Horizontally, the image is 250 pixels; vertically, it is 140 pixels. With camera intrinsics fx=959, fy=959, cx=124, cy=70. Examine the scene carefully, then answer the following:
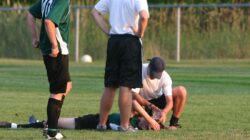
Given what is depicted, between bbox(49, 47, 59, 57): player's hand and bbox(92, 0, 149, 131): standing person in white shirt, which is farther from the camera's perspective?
bbox(92, 0, 149, 131): standing person in white shirt

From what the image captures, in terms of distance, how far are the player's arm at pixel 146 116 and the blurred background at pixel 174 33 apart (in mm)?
25034

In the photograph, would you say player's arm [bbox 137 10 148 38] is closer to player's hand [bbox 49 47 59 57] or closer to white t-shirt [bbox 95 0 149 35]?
white t-shirt [bbox 95 0 149 35]

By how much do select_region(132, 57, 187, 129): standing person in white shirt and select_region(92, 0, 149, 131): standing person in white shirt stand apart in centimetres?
40

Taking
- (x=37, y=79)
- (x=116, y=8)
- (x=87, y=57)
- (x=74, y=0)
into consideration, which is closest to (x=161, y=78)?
(x=116, y=8)

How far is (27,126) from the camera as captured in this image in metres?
12.3

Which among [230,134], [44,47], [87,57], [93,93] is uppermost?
[44,47]

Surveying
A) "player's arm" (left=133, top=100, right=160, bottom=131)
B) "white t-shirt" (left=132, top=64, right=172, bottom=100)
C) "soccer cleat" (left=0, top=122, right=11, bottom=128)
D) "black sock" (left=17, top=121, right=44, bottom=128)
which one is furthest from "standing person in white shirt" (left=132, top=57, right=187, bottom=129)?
"soccer cleat" (left=0, top=122, right=11, bottom=128)

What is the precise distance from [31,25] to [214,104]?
6309mm

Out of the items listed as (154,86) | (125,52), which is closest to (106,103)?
(125,52)

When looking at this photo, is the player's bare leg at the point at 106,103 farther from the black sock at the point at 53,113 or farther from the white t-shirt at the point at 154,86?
the black sock at the point at 53,113

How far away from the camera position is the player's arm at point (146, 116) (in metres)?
12.0

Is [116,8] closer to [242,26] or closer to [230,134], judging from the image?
[230,134]

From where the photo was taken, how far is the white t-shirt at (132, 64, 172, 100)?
1235 centimetres

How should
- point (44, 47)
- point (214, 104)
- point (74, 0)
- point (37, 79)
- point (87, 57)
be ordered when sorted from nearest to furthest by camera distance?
1. point (44, 47)
2. point (214, 104)
3. point (37, 79)
4. point (87, 57)
5. point (74, 0)
